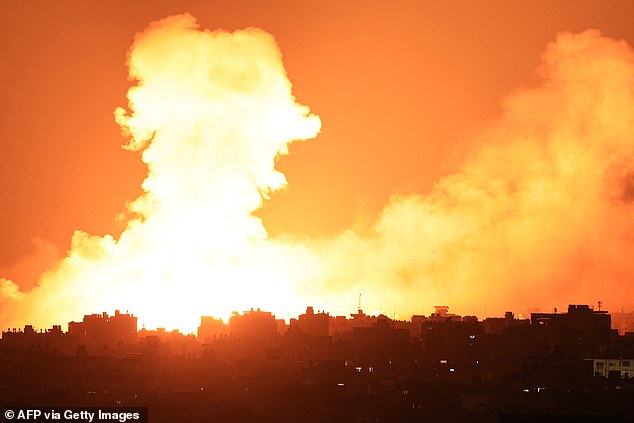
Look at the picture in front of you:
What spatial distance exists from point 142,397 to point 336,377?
10788 mm

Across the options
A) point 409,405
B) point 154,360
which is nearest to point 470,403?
point 409,405

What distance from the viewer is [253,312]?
83.1 meters

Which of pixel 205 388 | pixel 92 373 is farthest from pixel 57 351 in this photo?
pixel 205 388

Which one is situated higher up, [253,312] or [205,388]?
[253,312]

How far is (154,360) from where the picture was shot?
73188mm

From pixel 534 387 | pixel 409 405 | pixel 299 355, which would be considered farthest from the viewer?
pixel 299 355

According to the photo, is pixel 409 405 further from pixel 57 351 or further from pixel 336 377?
pixel 57 351

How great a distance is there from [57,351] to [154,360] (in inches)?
198

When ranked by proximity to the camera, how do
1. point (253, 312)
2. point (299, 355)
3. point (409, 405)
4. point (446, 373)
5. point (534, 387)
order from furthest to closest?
1. point (253, 312)
2. point (299, 355)
3. point (446, 373)
4. point (534, 387)
5. point (409, 405)

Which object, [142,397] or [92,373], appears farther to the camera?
[92,373]

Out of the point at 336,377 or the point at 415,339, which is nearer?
the point at 336,377

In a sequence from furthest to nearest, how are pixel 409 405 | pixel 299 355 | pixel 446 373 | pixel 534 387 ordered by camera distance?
pixel 299 355 → pixel 446 373 → pixel 534 387 → pixel 409 405

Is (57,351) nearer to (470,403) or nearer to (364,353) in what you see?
(364,353)

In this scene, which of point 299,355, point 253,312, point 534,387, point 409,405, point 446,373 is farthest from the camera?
point 253,312
